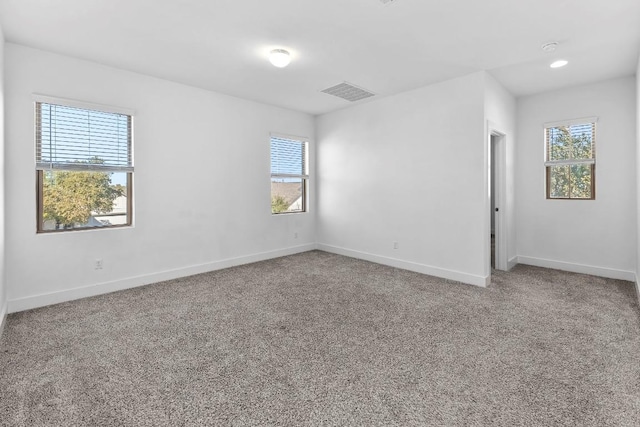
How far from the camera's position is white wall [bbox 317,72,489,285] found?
13.1ft

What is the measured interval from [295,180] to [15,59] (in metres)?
3.94

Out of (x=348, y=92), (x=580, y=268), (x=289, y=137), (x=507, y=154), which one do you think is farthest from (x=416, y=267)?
(x=289, y=137)

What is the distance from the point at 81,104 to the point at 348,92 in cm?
336

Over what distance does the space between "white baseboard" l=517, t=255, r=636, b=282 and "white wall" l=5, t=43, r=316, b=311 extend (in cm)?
386

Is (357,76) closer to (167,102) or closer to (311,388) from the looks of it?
(167,102)

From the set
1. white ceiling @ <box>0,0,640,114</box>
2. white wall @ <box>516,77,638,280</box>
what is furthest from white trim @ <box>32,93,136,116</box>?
white wall @ <box>516,77,638,280</box>

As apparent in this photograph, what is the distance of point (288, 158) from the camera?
228 inches

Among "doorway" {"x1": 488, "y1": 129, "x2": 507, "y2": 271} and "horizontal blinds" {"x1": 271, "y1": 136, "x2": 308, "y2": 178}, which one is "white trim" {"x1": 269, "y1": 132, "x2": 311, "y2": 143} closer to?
"horizontal blinds" {"x1": 271, "y1": 136, "x2": 308, "y2": 178}

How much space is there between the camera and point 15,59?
3.12m

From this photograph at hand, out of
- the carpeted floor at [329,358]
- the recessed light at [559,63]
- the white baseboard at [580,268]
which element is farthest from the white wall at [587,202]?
the recessed light at [559,63]

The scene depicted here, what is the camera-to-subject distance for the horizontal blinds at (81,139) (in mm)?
3309

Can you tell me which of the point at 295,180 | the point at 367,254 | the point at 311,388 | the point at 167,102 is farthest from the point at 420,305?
the point at 167,102

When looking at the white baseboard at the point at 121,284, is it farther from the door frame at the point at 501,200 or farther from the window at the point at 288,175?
the door frame at the point at 501,200

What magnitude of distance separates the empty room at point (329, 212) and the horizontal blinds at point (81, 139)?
0.9 inches
